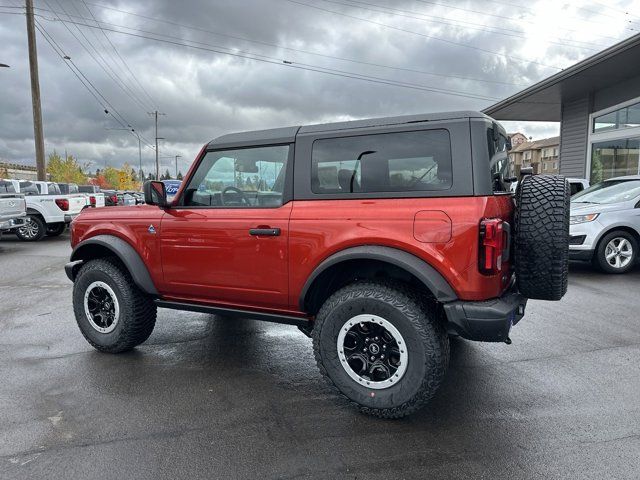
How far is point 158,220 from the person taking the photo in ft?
12.3

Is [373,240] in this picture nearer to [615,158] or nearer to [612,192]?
[612,192]

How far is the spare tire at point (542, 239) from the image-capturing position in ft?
9.11

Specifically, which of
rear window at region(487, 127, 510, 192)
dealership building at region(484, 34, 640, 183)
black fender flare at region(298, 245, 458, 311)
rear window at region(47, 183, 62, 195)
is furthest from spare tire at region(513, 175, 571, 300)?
rear window at region(47, 183, 62, 195)

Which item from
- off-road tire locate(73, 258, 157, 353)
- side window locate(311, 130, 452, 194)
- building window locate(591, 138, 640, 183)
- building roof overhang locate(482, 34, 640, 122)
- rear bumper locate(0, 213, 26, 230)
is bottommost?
off-road tire locate(73, 258, 157, 353)

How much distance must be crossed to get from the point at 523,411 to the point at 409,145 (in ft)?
6.37

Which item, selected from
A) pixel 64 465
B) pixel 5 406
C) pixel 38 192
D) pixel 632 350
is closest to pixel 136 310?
pixel 5 406

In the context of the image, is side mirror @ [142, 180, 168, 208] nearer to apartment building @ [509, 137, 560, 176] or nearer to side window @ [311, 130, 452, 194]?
side window @ [311, 130, 452, 194]

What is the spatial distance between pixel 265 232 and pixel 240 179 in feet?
1.99

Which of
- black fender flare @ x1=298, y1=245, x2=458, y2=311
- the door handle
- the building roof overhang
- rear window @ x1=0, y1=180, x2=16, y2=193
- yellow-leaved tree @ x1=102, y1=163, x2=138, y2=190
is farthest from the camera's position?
yellow-leaved tree @ x1=102, y1=163, x2=138, y2=190

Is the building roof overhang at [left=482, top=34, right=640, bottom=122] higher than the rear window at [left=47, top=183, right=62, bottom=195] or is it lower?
higher

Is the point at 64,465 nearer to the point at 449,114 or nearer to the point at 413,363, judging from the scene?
the point at 413,363

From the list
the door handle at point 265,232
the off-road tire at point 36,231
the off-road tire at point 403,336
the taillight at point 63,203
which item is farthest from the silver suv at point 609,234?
the off-road tire at point 36,231

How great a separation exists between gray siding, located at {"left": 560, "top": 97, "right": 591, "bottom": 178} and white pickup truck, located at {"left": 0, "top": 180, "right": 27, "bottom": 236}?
16476 mm

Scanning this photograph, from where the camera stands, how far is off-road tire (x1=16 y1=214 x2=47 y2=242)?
12539 millimetres
